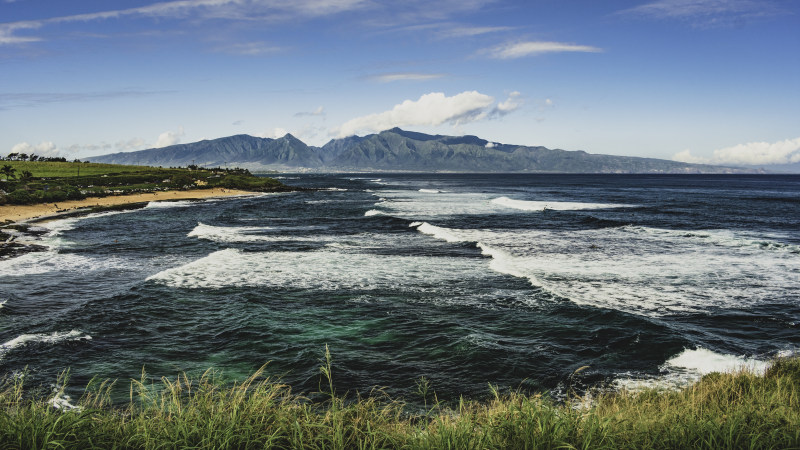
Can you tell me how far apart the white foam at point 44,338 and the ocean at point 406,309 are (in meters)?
0.07

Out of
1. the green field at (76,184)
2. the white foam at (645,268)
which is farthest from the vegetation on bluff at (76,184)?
the white foam at (645,268)

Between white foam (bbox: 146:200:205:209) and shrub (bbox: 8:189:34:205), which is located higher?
shrub (bbox: 8:189:34:205)

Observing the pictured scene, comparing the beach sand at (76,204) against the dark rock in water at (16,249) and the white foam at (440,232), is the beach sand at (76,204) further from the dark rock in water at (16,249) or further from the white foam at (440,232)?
the white foam at (440,232)

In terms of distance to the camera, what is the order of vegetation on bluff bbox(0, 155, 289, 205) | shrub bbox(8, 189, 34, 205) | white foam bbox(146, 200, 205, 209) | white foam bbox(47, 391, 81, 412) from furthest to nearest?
white foam bbox(146, 200, 205, 209), vegetation on bluff bbox(0, 155, 289, 205), shrub bbox(8, 189, 34, 205), white foam bbox(47, 391, 81, 412)

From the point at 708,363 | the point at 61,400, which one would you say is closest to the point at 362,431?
the point at 61,400

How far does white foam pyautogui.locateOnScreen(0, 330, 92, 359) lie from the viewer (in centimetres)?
1363

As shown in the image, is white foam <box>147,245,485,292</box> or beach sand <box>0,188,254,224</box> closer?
white foam <box>147,245,485,292</box>

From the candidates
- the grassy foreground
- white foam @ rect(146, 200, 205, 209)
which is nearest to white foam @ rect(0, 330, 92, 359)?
the grassy foreground

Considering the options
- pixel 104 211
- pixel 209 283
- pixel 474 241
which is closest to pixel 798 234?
pixel 474 241

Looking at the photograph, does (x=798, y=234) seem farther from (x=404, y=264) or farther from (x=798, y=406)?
(x=798, y=406)

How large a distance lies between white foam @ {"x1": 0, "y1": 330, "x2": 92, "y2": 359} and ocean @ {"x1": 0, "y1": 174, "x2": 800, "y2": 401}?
2.8 inches

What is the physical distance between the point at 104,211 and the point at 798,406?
64260 millimetres

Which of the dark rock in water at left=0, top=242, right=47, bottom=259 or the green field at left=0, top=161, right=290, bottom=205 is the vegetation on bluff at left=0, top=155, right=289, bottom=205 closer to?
the green field at left=0, top=161, right=290, bottom=205

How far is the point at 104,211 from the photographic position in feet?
187
